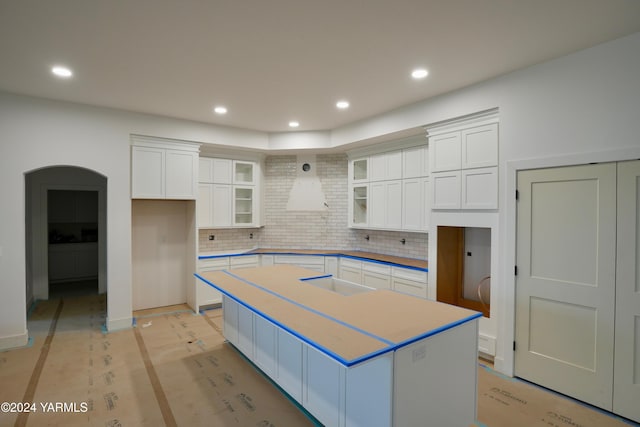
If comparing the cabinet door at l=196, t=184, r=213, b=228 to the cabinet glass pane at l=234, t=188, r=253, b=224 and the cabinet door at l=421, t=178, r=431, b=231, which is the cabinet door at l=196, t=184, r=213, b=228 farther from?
the cabinet door at l=421, t=178, r=431, b=231

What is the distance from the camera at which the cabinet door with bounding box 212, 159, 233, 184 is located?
5691 mm

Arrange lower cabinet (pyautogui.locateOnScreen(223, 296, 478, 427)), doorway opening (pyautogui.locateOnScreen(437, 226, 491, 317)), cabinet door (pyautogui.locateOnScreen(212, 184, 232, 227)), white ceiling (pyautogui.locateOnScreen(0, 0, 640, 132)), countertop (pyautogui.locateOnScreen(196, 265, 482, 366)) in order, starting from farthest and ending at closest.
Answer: cabinet door (pyautogui.locateOnScreen(212, 184, 232, 227)) < doorway opening (pyautogui.locateOnScreen(437, 226, 491, 317)) < white ceiling (pyautogui.locateOnScreen(0, 0, 640, 132)) < lower cabinet (pyautogui.locateOnScreen(223, 296, 478, 427)) < countertop (pyautogui.locateOnScreen(196, 265, 482, 366))

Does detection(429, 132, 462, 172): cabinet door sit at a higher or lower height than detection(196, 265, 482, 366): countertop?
higher

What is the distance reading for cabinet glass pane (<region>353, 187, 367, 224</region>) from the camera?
18.5ft

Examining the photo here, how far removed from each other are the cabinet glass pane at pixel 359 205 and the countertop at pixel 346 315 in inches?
101

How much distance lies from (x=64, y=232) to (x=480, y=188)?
29.4 feet

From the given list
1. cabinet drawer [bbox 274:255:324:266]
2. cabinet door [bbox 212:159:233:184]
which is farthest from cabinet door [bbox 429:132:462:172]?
cabinet door [bbox 212:159:233:184]

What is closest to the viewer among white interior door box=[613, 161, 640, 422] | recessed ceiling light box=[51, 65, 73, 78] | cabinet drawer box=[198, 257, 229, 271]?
white interior door box=[613, 161, 640, 422]

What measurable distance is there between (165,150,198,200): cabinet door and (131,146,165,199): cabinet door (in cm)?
9

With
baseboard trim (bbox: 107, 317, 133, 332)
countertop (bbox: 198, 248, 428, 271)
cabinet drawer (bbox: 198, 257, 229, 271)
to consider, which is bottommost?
baseboard trim (bbox: 107, 317, 133, 332)

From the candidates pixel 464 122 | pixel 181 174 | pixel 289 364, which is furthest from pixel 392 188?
pixel 181 174

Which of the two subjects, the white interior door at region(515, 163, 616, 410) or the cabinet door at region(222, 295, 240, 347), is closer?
the white interior door at region(515, 163, 616, 410)

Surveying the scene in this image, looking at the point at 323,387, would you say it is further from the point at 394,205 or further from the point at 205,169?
the point at 205,169

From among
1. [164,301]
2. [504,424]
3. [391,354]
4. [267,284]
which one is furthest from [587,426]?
[164,301]
